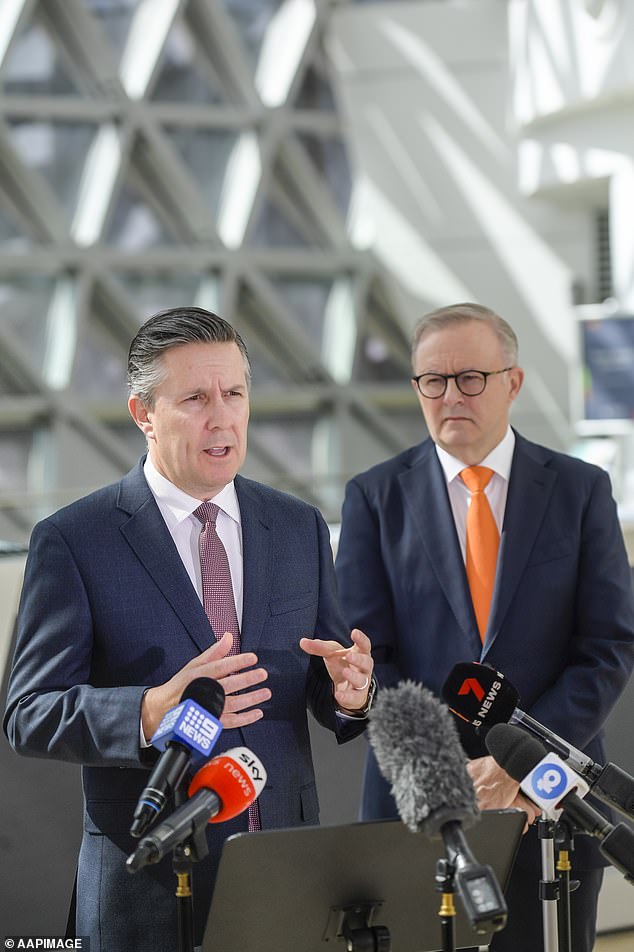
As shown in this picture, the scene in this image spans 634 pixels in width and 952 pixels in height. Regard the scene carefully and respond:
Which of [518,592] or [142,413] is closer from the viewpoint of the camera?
[142,413]

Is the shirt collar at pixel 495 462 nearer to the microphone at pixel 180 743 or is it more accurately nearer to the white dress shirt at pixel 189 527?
the white dress shirt at pixel 189 527

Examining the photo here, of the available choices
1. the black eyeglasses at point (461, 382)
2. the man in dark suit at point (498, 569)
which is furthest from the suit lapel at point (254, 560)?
the black eyeglasses at point (461, 382)

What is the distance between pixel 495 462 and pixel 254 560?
920 millimetres

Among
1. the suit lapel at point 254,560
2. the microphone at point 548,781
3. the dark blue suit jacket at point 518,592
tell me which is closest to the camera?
the microphone at point 548,781

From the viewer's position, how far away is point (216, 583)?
2.57 meters

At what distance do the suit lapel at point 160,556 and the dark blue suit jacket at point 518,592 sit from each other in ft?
2.37

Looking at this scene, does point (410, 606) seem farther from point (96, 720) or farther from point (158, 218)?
point (158, 218)

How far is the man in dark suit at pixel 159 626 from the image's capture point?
7.95ft

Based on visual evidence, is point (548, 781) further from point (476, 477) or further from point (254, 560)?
point (476, 477)

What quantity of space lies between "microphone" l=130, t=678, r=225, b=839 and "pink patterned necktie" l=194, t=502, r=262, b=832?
1.71 feet

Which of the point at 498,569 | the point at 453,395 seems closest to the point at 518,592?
the point at 498,569

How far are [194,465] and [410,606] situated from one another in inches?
35.1

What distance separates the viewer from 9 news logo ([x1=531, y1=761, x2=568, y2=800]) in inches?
80.0

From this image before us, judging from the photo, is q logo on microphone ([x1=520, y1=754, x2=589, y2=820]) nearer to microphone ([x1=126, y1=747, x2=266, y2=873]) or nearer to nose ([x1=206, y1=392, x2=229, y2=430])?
microphone ([x1=126, y1=747, x2=266, y2=873])
